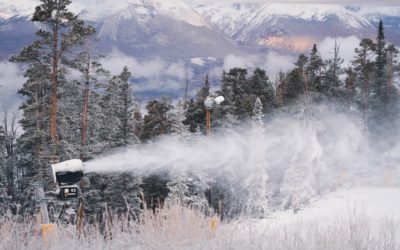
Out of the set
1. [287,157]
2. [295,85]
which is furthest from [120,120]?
[295,85]

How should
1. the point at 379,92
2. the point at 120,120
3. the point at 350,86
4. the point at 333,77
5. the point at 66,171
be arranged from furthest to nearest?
the point at 350,86, the point at 333,77, the point at 379,92, the point at 120,120, the point at 66,171

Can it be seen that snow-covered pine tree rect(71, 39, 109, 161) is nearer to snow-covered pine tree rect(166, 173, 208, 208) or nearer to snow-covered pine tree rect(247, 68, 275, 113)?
snow-covered pine tree rect(166, 173, 208, 208)

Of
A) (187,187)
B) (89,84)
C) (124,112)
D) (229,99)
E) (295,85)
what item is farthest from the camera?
(295,85)

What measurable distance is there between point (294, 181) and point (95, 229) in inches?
1216

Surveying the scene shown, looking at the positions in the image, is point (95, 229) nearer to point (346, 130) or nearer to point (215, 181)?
point (215, 181)

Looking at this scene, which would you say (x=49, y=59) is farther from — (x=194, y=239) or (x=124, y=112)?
(x=194, y=239)

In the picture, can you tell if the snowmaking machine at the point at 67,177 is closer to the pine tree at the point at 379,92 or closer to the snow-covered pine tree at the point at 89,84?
the snow-covered pine tree at the point at 89,84

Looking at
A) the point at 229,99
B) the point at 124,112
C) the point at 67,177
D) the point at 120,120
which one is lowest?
the point at 67,177

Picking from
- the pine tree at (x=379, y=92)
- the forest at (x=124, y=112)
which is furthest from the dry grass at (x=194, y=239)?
the pine tree at (x=379, y=92)

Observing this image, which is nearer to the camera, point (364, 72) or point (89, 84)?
point (89, 84)

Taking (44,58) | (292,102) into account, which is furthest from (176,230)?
(292,102)

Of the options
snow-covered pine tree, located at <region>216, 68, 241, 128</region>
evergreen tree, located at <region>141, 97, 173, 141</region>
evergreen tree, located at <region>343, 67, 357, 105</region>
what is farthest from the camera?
evergreen tree, located at <region>343, 67, 357, 105</region>

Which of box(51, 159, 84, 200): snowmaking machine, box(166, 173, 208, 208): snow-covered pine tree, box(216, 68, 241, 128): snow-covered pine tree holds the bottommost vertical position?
box(166, 173, 208, 208): snow-covered pine tree

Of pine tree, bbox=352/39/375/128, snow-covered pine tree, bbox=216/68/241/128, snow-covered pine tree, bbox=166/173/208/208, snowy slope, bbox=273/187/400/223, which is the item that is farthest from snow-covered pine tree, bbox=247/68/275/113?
snowy slope, bbox=273/187/400/223
